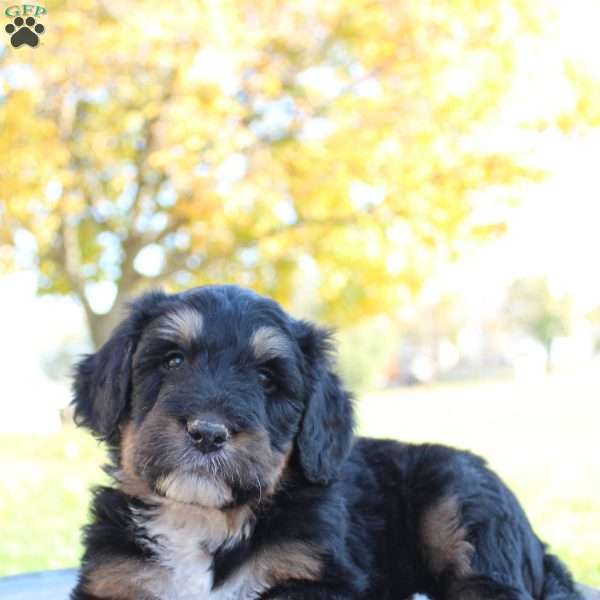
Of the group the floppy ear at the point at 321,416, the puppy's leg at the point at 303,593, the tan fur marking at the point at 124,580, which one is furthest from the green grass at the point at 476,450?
the puppy's leg at the point at 303,593

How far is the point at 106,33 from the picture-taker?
28.5 feet

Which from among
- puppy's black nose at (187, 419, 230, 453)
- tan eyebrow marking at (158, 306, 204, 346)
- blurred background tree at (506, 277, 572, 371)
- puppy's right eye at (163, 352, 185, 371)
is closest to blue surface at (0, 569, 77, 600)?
puppy's right eye at (163, 352, 185, 371)

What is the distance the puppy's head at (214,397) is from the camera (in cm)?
320

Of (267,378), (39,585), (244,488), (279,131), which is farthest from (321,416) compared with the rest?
(279,131)

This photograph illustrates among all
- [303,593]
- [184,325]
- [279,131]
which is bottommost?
[303,593]

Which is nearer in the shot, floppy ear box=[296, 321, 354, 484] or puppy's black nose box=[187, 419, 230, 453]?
puppy's black nose box=[187, 419, 230, 453]

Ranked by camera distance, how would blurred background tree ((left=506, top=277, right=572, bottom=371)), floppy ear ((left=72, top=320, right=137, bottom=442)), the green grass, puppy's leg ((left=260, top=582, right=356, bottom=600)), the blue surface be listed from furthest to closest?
blurred background tree ((left=506, top=277, right=572, bottom=371))
the green grass
the blue surface
floppy ear ((left=72, top=320, right=137, bottom=442))
puppy's leg ((left=260, top=582, right=356, bottom=600))

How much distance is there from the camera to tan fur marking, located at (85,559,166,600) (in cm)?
346

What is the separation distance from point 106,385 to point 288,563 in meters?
1.02

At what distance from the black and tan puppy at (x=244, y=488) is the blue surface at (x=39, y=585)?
119 centimetres

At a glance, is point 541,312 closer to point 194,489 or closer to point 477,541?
point 477,541

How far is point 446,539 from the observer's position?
3.93 metres

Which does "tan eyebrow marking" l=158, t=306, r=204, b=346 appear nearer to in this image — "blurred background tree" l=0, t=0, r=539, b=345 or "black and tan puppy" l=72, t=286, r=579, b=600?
"black and tan puppy" l=72, t=286, r=579, b=600

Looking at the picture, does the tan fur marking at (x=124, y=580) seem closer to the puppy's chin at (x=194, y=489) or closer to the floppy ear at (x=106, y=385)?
the puppy's chin at (x=194, y=489)
